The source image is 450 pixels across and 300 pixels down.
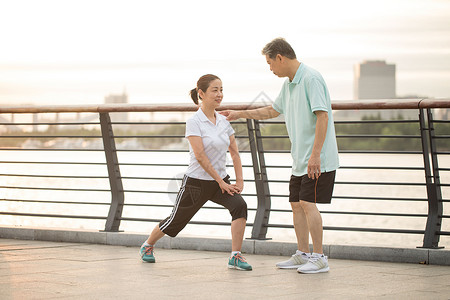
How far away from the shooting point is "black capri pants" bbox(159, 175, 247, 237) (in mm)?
6043

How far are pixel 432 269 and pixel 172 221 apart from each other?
77.7 inches

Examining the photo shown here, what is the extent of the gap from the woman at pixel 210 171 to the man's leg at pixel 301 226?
1.26ft

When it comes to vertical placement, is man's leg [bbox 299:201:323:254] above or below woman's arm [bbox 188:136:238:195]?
below

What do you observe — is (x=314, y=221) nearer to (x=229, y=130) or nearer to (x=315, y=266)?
(x=315, y=266)

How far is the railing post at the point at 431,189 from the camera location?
6.37 meters

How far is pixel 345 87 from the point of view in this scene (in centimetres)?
4722

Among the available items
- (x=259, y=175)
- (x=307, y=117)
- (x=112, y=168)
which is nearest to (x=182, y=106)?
(x=259, y=175)

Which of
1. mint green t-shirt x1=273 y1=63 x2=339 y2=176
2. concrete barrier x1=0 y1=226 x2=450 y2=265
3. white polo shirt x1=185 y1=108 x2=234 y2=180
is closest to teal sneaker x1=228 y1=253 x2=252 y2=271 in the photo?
white polo shirt x1=185 y1=108 x2=234 y2=180

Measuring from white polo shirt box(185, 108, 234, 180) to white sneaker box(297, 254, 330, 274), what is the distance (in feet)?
3.04

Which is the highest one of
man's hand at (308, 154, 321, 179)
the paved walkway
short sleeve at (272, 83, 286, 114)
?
short sleeve at (272, 83, 286, 114)

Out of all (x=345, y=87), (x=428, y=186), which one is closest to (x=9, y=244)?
(x=428, y=186)

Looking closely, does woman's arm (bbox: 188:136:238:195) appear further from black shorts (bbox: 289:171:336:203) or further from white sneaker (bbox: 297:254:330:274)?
white sneaker (bbox: 297:254:330:274)

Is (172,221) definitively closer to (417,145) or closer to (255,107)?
(255,107)

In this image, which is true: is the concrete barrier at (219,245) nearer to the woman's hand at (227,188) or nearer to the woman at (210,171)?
the woman at (210,171)
